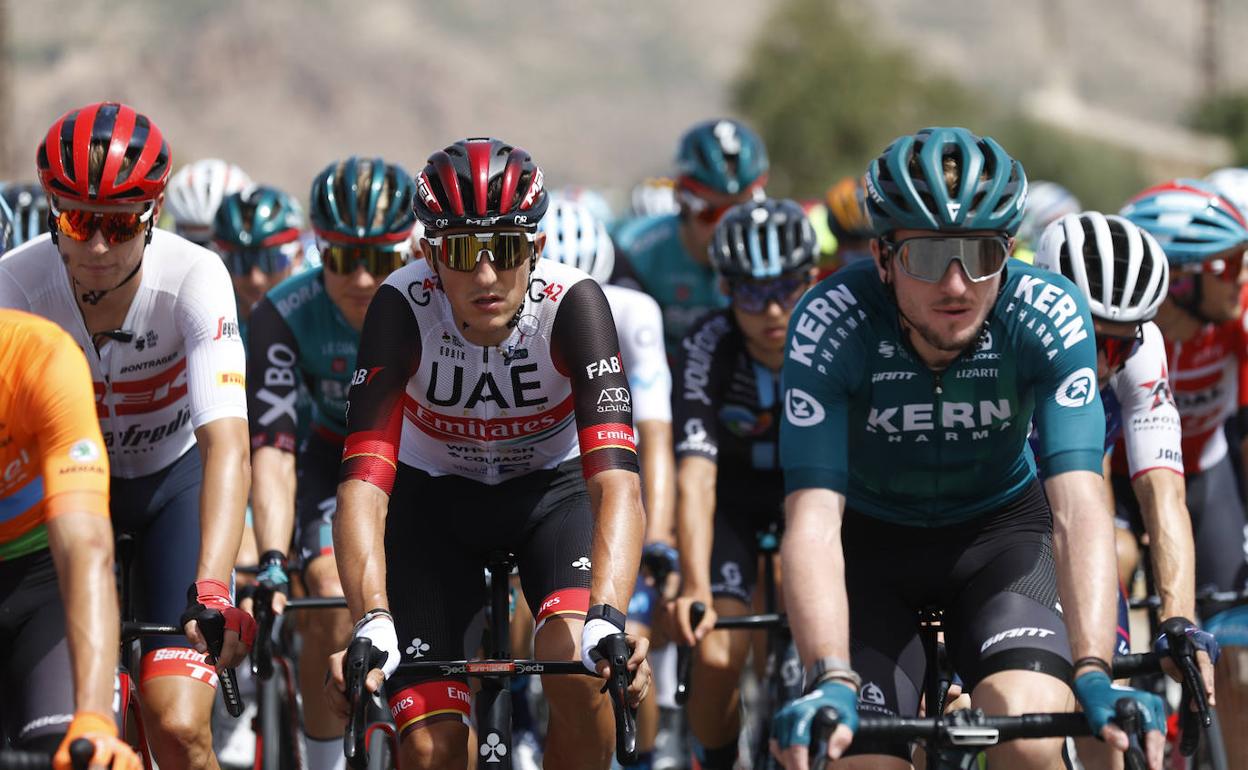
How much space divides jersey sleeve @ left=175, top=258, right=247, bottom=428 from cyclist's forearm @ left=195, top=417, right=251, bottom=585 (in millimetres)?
63

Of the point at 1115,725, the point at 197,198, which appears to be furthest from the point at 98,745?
the point at 197,198

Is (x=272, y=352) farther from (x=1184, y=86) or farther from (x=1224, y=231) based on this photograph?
(x=1184, y=86)

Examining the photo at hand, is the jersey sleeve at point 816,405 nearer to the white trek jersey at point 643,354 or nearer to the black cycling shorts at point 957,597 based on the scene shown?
the black cycling shorts at point 957,597

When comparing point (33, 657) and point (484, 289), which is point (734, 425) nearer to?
point (484, 289)

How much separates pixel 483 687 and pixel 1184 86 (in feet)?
488

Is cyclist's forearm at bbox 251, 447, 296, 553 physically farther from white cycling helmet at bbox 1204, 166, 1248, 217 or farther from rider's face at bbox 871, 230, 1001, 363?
white cycling helmet at bbox 1204, 166, 1248, 217

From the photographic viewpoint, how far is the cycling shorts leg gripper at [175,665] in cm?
565

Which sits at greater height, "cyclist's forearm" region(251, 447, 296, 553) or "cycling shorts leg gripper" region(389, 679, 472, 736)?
"cyclist's forearm" region(251, 447, 296, 553)

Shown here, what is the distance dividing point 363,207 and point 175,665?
8.27 ft

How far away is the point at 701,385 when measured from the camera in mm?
7633

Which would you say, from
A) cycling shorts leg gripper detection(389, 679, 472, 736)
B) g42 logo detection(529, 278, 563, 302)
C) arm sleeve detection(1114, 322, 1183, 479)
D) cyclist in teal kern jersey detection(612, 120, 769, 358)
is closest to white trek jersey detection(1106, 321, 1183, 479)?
arm sleeve detection(1114, 322, 1183, 479)

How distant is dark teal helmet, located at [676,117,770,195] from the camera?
431 inches

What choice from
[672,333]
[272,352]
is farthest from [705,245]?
[272,352]

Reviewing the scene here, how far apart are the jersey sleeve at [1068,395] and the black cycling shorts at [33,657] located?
2790 mm
